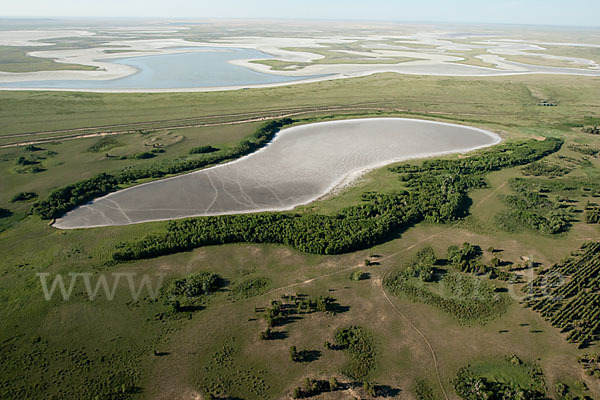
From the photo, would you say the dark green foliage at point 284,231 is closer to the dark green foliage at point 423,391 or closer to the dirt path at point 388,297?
the dirt path at point 388,297

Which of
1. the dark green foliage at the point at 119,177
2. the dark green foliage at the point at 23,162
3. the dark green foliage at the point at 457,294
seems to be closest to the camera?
the dark green foliage at the point at 457,294

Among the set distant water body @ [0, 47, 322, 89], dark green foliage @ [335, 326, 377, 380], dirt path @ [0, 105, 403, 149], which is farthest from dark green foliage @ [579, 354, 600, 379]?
distant water body @ [0, 47, 322, 89]

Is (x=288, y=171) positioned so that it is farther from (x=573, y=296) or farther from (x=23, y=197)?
(x=573, y=296)

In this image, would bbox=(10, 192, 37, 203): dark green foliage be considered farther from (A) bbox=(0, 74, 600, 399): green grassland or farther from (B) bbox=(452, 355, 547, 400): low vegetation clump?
(B) bbox=(452, 355, 547, 400): low vegetation clump

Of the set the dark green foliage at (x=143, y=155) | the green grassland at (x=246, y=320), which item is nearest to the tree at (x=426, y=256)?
the green grassland at (x=246, y=320)

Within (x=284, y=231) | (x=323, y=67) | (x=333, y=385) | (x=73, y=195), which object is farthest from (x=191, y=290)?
(x=323, y=67)

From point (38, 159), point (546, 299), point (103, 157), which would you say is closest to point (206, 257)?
point (546, 299)
